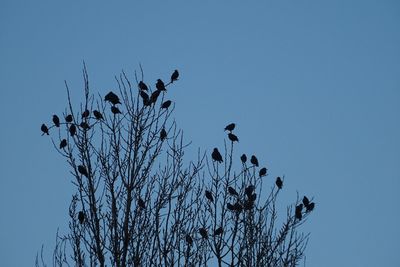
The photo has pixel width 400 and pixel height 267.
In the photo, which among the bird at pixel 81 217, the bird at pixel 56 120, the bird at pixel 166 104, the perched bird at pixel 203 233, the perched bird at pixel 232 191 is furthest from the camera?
the perched bird at pixel 232 191

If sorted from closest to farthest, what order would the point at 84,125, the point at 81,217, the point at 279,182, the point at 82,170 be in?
the point at 82,170 → the point at 81,217 → the point at 84,125 → the point at 279,182

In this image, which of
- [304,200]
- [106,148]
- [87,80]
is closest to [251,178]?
[304,200]

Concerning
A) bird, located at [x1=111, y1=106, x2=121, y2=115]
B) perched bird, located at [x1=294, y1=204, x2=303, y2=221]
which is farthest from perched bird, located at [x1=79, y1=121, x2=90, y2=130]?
perched bird, located at [x1=294, y1=204, x2=303, y2=221]

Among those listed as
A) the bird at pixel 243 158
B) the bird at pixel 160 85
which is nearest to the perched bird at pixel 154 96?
the bird at pixel 160 85

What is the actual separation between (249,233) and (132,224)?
206cm

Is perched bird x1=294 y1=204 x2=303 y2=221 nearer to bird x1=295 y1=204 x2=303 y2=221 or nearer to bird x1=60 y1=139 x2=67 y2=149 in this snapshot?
bird x1=295 y1=204 x2=303 y2=221

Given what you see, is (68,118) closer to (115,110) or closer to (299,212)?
(115,110)

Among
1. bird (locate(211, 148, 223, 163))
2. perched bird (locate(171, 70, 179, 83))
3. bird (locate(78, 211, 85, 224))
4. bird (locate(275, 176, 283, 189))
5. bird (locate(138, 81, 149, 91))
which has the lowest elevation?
bird (locate(78, 211, 85, 224))

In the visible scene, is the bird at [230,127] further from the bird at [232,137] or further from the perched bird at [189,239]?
the perched bird at [189,239]

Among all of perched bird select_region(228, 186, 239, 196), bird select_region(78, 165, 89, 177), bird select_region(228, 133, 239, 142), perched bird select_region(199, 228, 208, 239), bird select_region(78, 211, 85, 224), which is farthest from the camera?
bird select_region(228, 133, 239, 142)

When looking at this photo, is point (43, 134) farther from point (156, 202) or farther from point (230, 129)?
point (230, 129)

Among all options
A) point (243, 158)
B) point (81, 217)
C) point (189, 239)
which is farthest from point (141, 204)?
point (243, 158)

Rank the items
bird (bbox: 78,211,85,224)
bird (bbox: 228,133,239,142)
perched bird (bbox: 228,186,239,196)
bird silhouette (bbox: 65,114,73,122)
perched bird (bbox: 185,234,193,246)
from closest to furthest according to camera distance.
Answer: bird (bbox: 78,211,85,224)
bird silhouette (bbox: 65,114,73,122)
perched bird (bbox: 185,234,193,246)
perched bird (bbox: 228,186,239,196)
bird (bbox: 228,133,239,142)

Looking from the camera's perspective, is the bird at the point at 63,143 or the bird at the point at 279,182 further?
the bird at the point at 279,182
